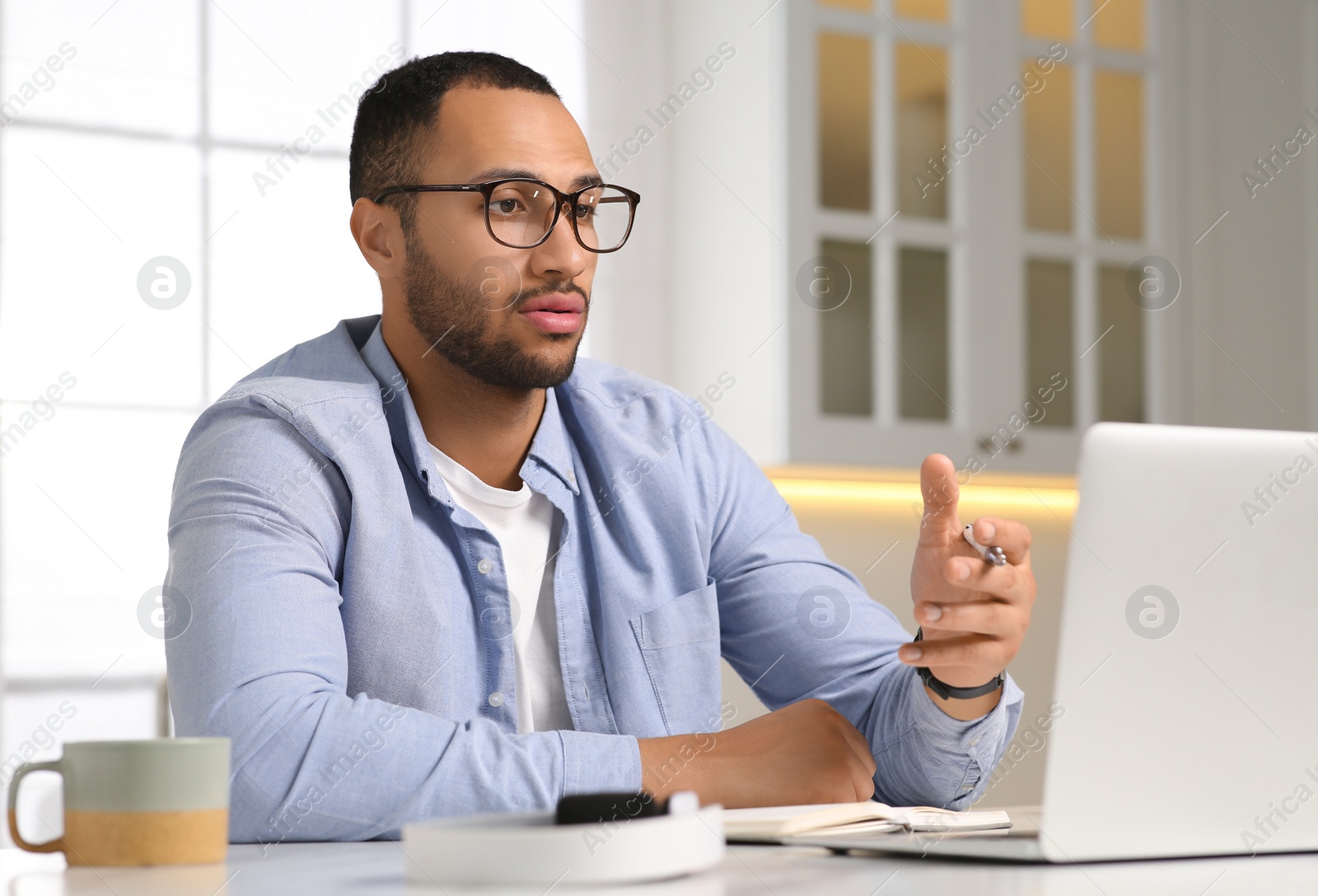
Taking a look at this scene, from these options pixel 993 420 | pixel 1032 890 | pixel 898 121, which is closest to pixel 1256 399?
pixel 993 420

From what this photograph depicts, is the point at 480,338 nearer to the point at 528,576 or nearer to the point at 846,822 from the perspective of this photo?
the point at 528,576

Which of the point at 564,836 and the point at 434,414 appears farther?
the point at 434,414

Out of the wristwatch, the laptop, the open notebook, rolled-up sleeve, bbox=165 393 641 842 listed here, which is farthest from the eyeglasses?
the laptop

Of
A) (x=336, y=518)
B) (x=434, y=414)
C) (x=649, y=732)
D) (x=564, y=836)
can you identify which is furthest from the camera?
(x=434, y=414)

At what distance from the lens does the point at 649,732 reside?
4.51 ft

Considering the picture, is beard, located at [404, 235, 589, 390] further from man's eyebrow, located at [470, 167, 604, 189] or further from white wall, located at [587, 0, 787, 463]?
white wall, located at [587, 0, 787, 463]

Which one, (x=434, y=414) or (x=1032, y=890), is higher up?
(x=434, y=414)

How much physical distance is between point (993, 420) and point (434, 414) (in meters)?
1.69

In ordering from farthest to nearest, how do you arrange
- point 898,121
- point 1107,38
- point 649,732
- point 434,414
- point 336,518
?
point 1107,38 → point 898,121 → point 434,414 → point 649,732 → point 336,518

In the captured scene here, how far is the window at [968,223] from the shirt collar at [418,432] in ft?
4.07

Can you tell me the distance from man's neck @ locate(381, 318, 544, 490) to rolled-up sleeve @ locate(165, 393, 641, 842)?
26cm

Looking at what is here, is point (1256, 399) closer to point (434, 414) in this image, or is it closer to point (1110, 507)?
point (434, 414)

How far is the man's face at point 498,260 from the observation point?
1439mm

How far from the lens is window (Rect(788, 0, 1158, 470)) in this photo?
274 cm
